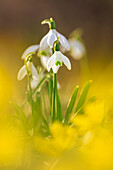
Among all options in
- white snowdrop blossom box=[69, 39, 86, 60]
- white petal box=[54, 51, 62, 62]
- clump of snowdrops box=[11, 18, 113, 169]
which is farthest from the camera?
white snowdrop blossom box=[69, 39, 86, 60]

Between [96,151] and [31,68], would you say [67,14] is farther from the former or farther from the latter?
[96,151]

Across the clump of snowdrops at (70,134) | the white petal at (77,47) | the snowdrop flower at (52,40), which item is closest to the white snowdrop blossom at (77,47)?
the white petal at (77,47)

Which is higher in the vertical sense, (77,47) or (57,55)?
(77,47)

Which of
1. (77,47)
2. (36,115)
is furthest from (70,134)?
(77,47)

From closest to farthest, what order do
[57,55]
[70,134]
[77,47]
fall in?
[70,134], [57,55], [77,47]

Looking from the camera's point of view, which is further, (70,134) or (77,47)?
(77,47)

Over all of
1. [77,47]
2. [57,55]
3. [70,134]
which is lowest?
[70,134]

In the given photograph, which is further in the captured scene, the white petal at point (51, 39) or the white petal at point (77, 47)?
the white petal at point (77, 47)

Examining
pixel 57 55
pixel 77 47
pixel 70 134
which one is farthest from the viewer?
pixel 77 47

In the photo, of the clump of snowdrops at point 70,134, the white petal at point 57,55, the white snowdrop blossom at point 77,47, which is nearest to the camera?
the clump of snowdrops at point 70,134

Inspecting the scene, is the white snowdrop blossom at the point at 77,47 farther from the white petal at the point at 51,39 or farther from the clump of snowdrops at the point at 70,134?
the white petal at the point at 51,39

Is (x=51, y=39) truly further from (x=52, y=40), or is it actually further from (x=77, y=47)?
(x=77, y=47)

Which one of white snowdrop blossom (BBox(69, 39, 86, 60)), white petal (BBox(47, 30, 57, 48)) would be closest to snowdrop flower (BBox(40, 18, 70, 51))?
white petal (BBox(47, 30, 57, 48))

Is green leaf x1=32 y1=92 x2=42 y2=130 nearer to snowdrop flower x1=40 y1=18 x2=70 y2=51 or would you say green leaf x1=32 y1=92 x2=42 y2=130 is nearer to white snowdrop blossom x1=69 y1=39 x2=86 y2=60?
snowdrop flower x1=40 y1=18 x2=70 y2=51
